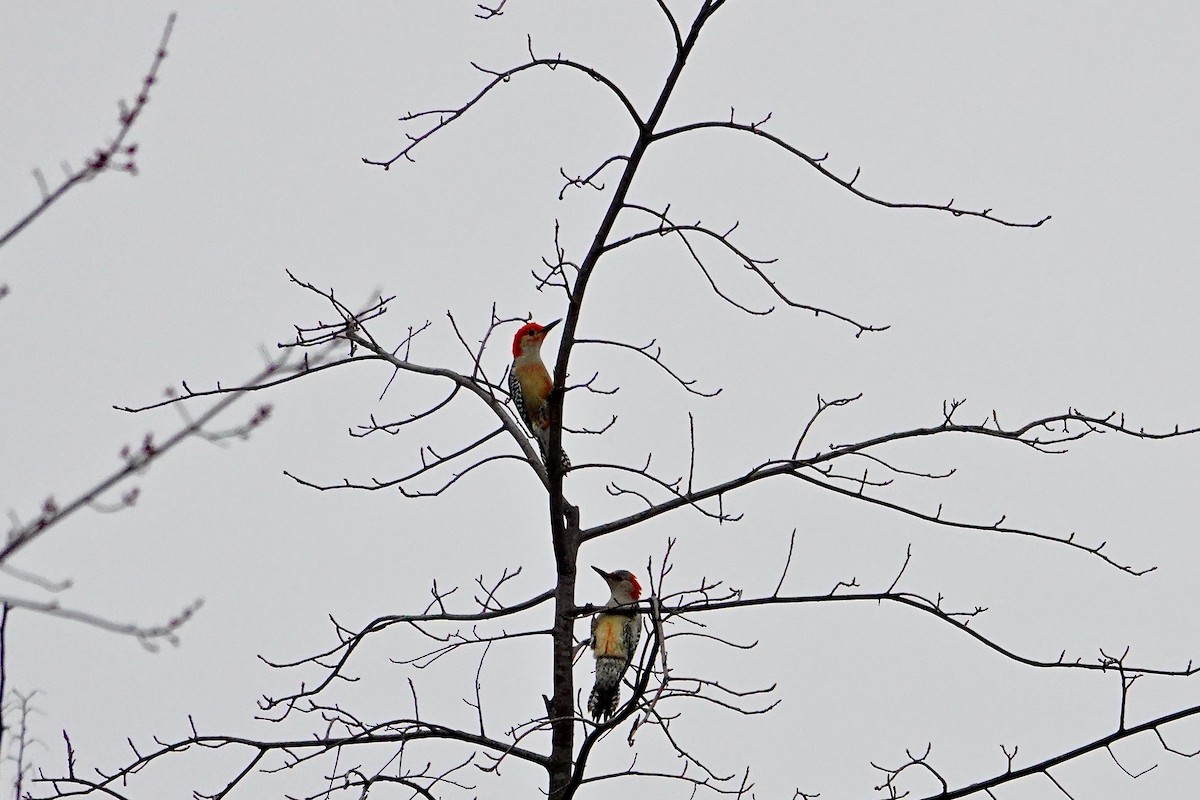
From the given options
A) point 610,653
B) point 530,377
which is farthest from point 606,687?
point 530,377

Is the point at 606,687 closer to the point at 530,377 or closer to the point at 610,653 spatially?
the point at 610,653

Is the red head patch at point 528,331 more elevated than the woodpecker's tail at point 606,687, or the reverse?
the red head patch at point 528,331

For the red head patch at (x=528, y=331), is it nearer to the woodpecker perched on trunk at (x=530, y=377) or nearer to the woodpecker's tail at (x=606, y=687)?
the woodpecker perched on trunk at (x=530, y=377)

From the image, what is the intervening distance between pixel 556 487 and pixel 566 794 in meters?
1.27

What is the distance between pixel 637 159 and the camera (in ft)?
18.2

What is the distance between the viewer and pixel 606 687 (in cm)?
774

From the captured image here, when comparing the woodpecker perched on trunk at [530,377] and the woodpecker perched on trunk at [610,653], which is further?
the woodpecker perched on trunk at [530,377]

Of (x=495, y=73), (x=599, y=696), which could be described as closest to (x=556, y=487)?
(x=495, y=73)

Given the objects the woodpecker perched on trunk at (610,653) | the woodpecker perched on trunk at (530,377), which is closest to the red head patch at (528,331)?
the woodpecker perched on trunk at (530,377)

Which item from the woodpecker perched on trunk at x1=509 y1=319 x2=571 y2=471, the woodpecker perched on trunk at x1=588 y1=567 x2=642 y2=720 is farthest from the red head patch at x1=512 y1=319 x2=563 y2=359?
the woodpecker perched on trunk at x1=588 y1=567 x2=642 y2=720

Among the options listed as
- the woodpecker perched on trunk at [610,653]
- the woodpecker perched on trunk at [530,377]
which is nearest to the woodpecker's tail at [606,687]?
the woodpecker perched on trunk at [610,653]

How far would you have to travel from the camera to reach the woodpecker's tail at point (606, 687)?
7656mm

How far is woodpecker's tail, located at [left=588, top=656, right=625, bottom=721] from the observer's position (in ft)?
25.1

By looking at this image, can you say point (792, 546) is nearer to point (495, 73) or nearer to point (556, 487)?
point (556, 487)
